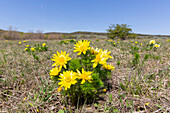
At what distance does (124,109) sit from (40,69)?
1954mm

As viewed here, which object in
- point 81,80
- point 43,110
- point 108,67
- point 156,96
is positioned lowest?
point 43,110

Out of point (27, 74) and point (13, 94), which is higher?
point (27, 74)

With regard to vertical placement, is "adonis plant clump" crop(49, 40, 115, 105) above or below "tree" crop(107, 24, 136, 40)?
below

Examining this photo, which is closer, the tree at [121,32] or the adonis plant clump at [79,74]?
the adonis plant clump at [79,74]

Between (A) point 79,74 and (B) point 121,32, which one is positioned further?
(B) point 121,32

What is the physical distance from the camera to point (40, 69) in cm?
226

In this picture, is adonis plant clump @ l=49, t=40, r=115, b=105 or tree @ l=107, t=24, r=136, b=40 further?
tree @ l=107, t=24, r=136, b=40

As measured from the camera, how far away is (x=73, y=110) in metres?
1.30

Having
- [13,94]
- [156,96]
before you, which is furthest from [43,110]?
[156,96]

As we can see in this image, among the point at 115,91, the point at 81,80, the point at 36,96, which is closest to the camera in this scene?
the point at 81,80

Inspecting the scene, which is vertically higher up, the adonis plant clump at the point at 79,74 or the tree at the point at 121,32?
the tree at the point at 121,32

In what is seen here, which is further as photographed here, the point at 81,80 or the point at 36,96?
the point at 36,96

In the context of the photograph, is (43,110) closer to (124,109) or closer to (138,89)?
(124,109)

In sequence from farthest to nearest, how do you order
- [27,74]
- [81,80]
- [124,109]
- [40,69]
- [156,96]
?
[40,69], [27,74], [156,96], [124,109], [81,80]
